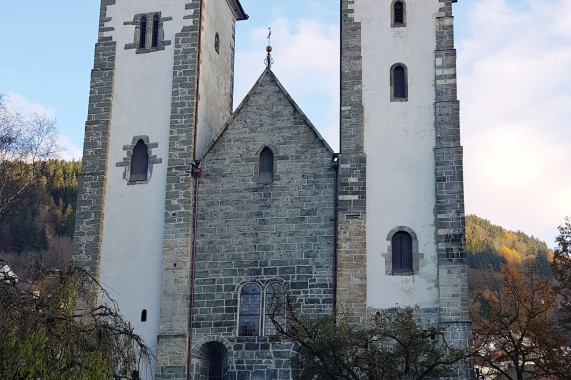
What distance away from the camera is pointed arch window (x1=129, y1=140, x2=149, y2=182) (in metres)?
27.0

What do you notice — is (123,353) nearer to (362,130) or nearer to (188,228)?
(188,228)

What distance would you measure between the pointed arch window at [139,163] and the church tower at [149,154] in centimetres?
3

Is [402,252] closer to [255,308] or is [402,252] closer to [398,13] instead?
[255,308]

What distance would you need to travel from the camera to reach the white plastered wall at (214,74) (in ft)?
91.7

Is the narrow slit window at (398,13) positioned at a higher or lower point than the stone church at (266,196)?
higher

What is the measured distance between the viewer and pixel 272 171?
25906 mm

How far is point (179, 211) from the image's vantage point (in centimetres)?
2595

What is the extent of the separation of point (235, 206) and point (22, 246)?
4317 centimetres

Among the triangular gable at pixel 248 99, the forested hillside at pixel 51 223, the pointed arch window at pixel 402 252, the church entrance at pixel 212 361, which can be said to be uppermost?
the forested hillside at pixel 51 223

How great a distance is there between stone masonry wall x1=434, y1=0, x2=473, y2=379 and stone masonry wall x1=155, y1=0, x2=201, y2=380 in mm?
7320

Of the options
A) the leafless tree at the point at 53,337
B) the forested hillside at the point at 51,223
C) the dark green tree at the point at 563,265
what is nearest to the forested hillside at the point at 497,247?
the forested hillside at the point at 51,223

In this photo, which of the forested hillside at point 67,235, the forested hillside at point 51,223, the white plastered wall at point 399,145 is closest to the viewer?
the white plastered wall at point 399,145

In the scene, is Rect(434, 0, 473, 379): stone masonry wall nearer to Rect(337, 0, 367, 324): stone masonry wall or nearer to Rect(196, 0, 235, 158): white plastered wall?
Rect(337, 0, 367, 324): stone masonry wall

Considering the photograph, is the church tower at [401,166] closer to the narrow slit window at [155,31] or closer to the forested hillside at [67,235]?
the narrow slit window at [155,31]
